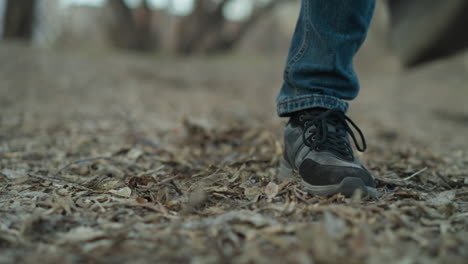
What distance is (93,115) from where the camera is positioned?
2953 millimetres

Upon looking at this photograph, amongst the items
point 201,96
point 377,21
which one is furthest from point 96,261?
point 377,21

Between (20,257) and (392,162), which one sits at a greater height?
(392,162)

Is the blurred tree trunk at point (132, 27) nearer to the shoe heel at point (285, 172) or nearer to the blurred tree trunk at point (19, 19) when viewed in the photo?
the blurred tree trunk at point (19, 19)

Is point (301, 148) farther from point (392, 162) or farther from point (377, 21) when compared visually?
point (377, 21)

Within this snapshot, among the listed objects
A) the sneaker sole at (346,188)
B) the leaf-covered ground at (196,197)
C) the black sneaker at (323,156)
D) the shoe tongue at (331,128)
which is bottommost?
the leaf-covered ground at (196,197)

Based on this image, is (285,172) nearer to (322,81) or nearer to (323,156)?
(323,156)

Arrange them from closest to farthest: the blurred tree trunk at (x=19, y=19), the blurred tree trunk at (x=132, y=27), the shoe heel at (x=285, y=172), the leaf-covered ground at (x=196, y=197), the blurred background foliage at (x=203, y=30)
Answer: the leaf-covered ground at (x=196, y=197), the shoe heel at (x=285, y=172), the blurred background foliage at (x=203, y=30), the blurred tree trunk at (x=19, y=19), the blurred tree trunk at (x=132, y=27)

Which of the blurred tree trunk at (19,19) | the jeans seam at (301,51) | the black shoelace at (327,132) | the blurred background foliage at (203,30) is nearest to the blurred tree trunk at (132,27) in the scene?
the blurred background foliage at (203,30)

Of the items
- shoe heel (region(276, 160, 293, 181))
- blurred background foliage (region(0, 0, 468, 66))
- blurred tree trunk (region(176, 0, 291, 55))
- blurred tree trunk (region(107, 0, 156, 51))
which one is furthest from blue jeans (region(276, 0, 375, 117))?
blurred tree trunk (region(107, 0, 156, 51))

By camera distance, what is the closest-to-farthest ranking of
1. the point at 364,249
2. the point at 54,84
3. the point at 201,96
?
1. the point at 364,249
2. the point at 54,84
3. the point at 201,96

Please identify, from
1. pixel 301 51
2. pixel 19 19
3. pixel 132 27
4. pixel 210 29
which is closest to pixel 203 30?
pixel 210 29

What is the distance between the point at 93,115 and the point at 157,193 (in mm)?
2057

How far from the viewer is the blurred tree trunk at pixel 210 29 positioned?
5.83 metres

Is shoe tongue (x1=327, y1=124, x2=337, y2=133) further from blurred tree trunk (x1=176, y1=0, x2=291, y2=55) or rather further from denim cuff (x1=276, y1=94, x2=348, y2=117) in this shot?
blurred tree trunk (x1=176, y1=0, x2=291, y2=55)
